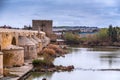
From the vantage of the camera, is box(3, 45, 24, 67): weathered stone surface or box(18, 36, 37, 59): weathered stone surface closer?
box(3, 45, 24, 67): weathered stone surface

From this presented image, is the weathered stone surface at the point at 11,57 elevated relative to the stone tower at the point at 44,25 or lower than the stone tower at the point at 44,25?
lower

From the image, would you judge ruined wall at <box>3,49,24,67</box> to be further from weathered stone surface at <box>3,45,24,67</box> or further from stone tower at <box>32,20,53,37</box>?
stone tower at <box>32,20,53,37</box>

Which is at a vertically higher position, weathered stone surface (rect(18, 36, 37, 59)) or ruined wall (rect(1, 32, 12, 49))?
ruined wall (rect(1, 32, 12, 49))

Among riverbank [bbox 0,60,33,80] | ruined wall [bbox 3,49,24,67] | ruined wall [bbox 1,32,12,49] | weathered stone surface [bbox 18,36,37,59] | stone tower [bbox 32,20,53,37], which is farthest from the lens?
stone tower [bbox 32,20,53,37]

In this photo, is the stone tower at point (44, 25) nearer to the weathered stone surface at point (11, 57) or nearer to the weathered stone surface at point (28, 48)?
the weathered stone surface at point (28, 48)

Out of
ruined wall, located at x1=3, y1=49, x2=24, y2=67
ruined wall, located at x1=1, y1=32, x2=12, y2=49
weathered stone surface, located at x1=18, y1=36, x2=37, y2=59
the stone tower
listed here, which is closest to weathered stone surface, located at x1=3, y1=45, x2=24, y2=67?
ruined wall, located at x1=3, y1=49, x2=24, y2=67

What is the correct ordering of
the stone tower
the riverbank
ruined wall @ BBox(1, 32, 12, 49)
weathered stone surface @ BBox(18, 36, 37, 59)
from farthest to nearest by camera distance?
the stone tower → weathered stone surface @ BBox(18, 36, 37, 59) → ruined wall @ BBox(1, 32, 12, 49) → the riverbank

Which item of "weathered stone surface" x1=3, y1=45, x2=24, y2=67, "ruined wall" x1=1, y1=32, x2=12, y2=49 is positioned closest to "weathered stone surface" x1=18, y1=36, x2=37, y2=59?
"ruined wall" x1=1, y1=32, x2=12, y2=49

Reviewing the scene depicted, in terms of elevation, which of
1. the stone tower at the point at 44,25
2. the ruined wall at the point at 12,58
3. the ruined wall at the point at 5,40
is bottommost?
the ruined wall at the point at 12,58

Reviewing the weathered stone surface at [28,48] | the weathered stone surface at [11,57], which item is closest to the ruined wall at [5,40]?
the weathered stone surface at [11,57]

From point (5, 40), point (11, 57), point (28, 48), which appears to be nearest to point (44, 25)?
point (28, 48)

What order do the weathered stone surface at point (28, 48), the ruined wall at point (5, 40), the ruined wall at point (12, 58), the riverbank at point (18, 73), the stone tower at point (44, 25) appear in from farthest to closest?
the stone tower at point (44, 25) → the weathered stone surface at point (28, 48) → the ruined wall at point (5, 40) → the ruined wall at point (12, 58) → the riverbank at point (18, 73)

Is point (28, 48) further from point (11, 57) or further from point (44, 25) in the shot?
point (44, 25)

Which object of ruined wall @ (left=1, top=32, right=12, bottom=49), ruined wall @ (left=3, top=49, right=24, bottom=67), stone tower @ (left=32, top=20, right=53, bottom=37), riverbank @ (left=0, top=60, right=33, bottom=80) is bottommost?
riverbank @ (left=0, top=60, right=33, bottom=80)
